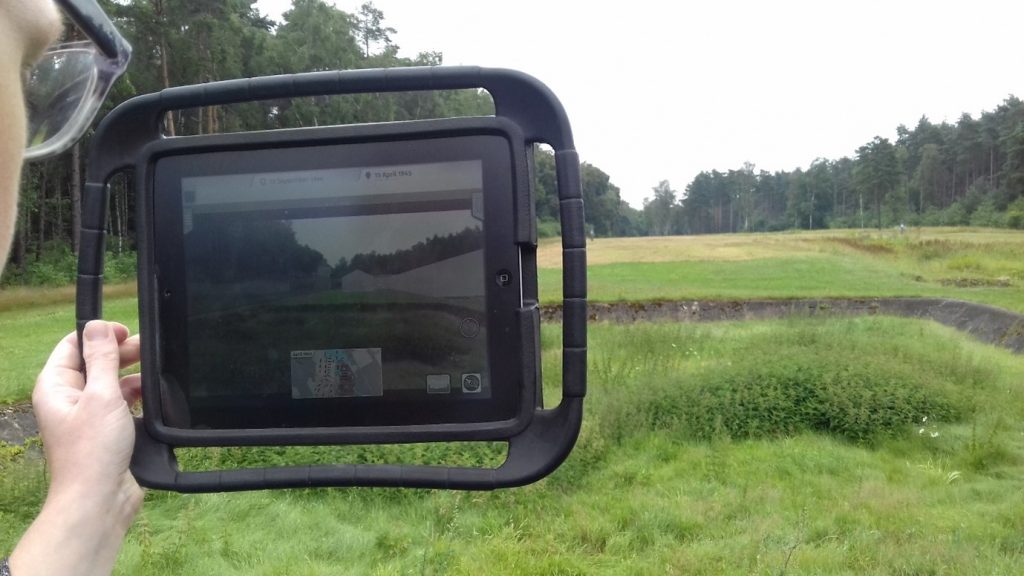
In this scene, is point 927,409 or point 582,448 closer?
point 582,448

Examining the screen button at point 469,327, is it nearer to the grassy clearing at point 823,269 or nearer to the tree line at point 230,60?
the tree line at point 230,60

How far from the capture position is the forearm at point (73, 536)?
4.22 feet

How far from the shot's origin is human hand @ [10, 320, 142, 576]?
4.34ft

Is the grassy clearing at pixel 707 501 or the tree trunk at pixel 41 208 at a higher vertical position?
the tree trunk at pixel 41 208

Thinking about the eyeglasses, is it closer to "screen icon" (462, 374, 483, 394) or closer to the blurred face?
the blurred face

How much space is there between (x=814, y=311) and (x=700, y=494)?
14.0 metres

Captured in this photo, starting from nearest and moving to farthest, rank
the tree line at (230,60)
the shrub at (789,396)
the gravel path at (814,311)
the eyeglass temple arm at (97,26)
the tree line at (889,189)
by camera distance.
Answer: the eyeglass temple arm at (97,26)
the tree line at (230,60)
the shrub at (789,396)
the gravel path at (814,311)
the tree line at (889,189)

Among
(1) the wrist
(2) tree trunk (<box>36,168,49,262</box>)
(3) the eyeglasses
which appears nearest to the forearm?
(1) the wrist

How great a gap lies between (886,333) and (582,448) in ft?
31.5

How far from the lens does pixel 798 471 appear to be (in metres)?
6.57

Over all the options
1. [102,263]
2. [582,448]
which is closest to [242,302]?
[102,263]

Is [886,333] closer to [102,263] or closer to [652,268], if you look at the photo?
[102,263]

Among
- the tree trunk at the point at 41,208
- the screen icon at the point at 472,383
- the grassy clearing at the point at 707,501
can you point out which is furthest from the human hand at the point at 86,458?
the tree trunk at the point at 41,208

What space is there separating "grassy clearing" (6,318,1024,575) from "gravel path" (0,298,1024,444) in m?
8.67
